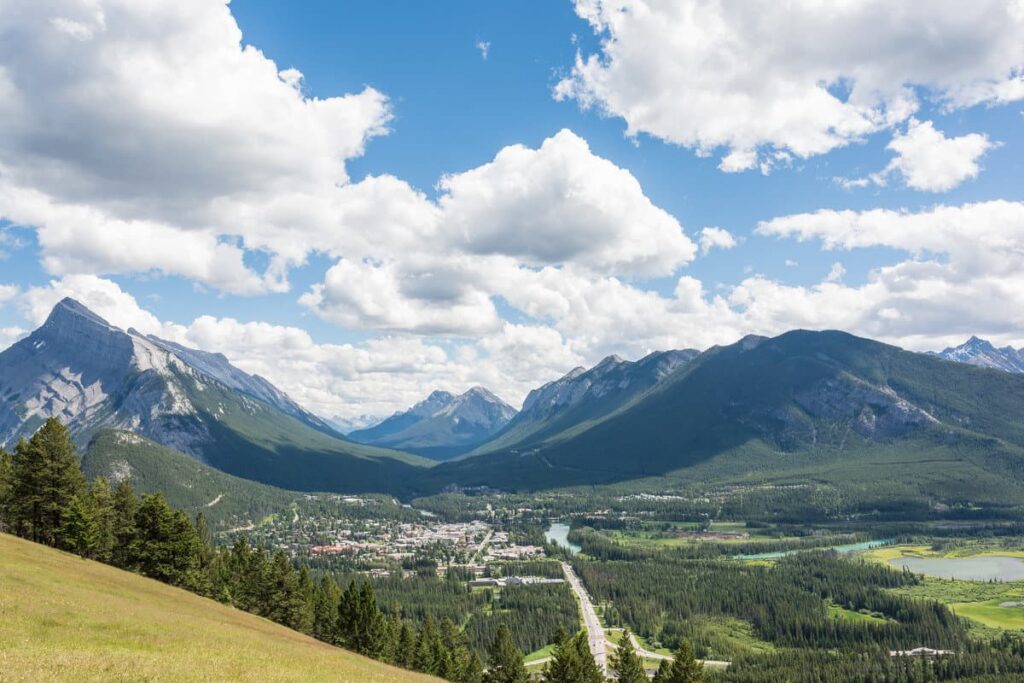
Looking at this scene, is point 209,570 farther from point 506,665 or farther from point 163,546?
point 506,665

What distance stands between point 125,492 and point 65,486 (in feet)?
42.6

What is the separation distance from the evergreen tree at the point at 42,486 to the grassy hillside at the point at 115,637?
1770 cm

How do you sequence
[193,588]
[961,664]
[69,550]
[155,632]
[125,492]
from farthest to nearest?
[961,664]
[125,492]
[193,588]
[69,550]
[155,632]

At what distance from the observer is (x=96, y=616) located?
42.7m

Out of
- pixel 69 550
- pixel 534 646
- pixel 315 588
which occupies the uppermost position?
pixel 69 550

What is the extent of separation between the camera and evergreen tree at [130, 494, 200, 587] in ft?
269

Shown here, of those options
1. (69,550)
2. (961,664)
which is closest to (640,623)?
(961,664)

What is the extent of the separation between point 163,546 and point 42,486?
16.4 metres

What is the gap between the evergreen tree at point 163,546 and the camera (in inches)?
3228

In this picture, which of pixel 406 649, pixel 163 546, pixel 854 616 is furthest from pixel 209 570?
pixel 854 616

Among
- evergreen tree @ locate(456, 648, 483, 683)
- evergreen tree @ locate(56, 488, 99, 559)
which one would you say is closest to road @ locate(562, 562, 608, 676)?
evergreen tree @ locate(456, 648, 483, 683)

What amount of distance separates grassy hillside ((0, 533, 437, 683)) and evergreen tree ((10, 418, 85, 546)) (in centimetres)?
1770

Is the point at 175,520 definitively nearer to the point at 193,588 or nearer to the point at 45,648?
the point at 193,588

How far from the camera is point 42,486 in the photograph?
79.4m
